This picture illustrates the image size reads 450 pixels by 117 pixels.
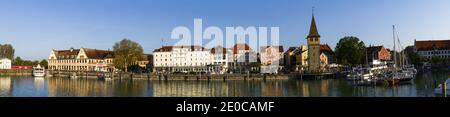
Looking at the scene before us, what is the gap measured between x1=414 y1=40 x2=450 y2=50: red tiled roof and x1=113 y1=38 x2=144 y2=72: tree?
72.6m

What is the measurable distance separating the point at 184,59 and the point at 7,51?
5775 centimetres

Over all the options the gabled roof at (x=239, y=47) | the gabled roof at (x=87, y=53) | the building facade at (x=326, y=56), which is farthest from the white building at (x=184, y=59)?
the building facade at (x=326, y=56)

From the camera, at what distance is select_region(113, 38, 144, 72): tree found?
61.3m

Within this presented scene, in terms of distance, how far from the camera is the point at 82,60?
248 feet

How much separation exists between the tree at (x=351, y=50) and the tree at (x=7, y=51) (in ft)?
276

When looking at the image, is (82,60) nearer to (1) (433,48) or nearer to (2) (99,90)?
(2) (99,90)

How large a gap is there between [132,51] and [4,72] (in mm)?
31079

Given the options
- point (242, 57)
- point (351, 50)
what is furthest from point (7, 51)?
point (351, 50)

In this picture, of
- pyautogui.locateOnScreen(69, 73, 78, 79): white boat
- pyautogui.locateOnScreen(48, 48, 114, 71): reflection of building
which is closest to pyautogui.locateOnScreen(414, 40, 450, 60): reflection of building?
pyautogui.locateOnScreen(48, 48, 114, 71): reflection of building

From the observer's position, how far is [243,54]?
214 ft

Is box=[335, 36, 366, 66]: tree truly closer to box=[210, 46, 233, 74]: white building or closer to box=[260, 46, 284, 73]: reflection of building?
box=[260, 46, 284, 73]: reflection of building

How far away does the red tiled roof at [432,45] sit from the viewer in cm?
8706
